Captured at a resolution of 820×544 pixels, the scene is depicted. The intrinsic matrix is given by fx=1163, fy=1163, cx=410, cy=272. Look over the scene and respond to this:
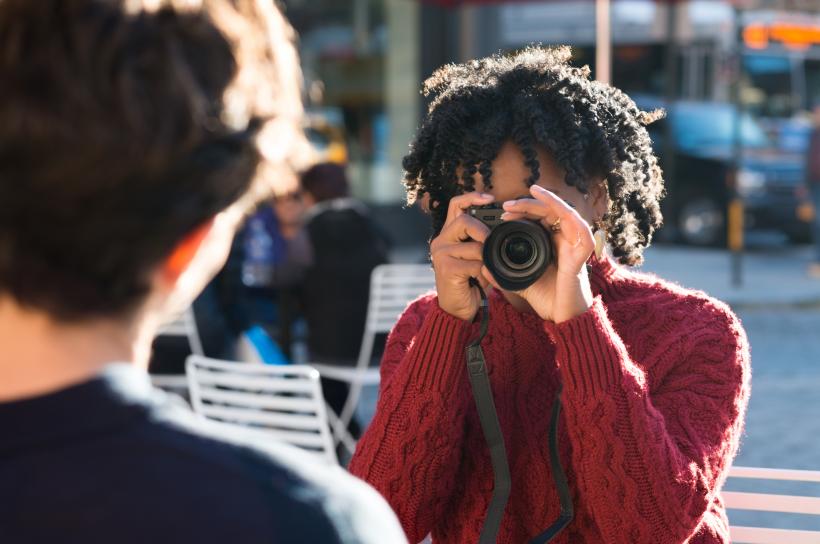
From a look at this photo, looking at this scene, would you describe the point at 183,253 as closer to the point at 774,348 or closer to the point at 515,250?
the point at 515,250

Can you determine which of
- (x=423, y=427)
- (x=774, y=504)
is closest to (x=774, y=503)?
(x=774, y=504)

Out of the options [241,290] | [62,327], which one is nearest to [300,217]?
[241,290]

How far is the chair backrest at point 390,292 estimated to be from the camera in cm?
517

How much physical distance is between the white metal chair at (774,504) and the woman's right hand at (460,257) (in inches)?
27.3

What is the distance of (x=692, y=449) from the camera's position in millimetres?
1838

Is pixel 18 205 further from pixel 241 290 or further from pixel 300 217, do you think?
pixel 300 217

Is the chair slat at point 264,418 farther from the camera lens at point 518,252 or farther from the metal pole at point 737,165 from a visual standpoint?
the metal pole at point 737,165

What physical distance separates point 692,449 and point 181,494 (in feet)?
3.79

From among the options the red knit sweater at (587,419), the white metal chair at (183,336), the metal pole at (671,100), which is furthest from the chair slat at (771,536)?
the metal pole at (671,100)

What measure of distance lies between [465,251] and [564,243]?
174 mm

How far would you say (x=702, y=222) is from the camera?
14.9 meters

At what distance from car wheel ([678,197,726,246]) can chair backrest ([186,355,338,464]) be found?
12.1m

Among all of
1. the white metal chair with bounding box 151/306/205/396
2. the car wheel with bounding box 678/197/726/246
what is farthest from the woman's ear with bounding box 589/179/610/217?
the car wheel with bounding box 678/197/726/246

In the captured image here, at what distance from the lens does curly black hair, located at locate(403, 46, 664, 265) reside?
75.9 inches
